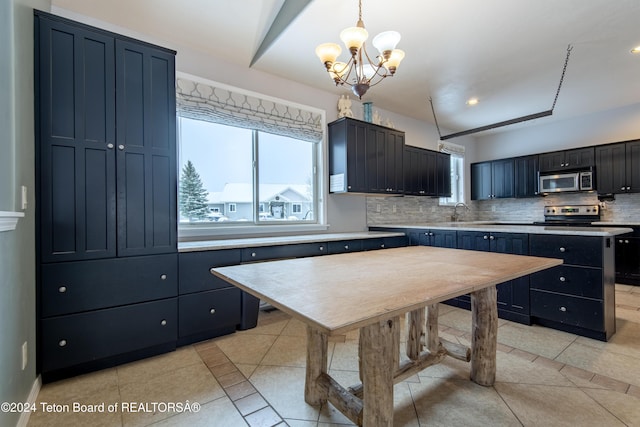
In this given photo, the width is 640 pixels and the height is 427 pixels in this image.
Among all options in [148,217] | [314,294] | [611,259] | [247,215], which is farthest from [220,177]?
[611,259]

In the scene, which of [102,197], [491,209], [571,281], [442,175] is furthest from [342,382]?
[491,209]

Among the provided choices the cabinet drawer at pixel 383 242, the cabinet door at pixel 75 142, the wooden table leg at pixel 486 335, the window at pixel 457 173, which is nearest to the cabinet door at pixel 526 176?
the window at pixel 457 173

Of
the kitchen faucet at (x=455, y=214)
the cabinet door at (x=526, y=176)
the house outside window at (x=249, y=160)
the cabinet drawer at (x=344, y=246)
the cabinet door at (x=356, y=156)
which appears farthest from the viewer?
the kitchen faucet at (x=455, y=214)

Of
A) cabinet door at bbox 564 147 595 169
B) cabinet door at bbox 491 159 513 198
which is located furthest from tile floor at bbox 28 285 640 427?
cabinet door at bbox 491 159 513 198

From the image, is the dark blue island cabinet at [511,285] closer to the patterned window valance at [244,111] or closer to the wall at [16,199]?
the patterned window valance at [244,111]

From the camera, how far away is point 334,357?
2246mm

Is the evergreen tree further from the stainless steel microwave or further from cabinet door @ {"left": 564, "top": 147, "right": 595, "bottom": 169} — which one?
cabinet door @ {"left": 564, "top": 147, "right": 595, "bottom": 169}

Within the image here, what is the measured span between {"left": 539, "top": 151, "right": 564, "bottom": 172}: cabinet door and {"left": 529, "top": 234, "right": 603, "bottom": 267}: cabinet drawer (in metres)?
3.13

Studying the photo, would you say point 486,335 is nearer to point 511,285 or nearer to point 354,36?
point 511,285

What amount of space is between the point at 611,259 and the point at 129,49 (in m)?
4.32

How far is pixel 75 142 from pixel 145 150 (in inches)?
16.0

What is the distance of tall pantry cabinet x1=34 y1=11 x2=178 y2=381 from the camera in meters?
1.90

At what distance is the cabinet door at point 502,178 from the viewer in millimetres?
5668

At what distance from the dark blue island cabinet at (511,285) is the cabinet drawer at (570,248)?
10 cm
